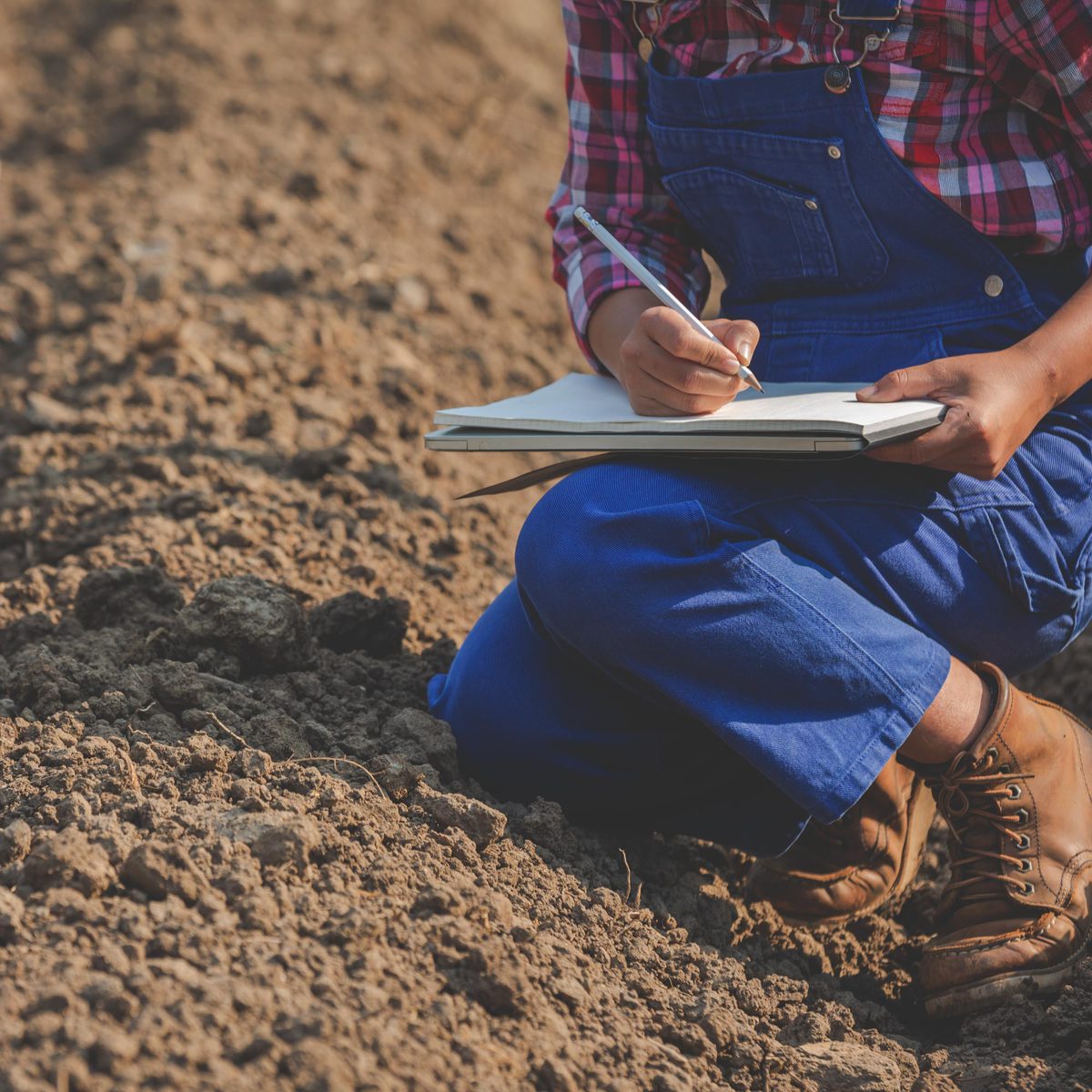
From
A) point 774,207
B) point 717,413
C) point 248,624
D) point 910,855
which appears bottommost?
point 910,855

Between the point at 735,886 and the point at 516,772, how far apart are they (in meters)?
0.39

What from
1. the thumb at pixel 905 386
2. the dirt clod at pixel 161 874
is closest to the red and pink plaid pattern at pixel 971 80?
the thumb at pixel 905 386

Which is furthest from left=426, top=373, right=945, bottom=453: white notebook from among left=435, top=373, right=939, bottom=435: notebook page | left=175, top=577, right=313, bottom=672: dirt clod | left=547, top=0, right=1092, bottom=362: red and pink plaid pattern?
left=175, top=577, right=313, bottom=672: dirt clod

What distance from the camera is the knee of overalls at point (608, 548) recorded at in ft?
5.35

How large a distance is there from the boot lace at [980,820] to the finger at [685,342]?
24.0 inches

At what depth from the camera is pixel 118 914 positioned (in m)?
1.38

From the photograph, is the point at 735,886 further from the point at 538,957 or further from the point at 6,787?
the point at 6,787

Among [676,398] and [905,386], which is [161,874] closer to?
[676,398]

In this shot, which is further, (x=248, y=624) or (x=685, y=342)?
(x=248, y=624)

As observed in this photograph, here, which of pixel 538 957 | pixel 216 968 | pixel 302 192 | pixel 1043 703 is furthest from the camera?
pixel 302 192

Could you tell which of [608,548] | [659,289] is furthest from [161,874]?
[659,289]

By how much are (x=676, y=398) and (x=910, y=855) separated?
825 millimetres

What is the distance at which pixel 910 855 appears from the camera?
1963 mm

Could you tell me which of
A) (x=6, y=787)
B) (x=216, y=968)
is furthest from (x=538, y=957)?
(x=6, y=787)
